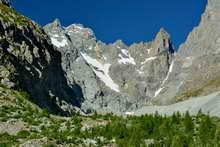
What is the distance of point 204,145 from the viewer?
53.5 metres

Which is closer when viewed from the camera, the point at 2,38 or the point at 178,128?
the point at 178,128

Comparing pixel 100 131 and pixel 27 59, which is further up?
pixel 27 59

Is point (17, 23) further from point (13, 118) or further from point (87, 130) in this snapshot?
point (87, 130)

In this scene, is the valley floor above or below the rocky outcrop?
below

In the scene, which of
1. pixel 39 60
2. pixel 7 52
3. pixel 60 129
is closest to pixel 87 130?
pixel 60 129

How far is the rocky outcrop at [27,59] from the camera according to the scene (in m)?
Result: 105

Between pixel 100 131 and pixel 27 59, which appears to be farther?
pixel 27 59

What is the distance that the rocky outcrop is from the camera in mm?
104750

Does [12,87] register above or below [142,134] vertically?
above

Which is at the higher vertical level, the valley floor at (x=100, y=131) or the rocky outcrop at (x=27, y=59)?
the rocky outcrop at (x=27, y=59)

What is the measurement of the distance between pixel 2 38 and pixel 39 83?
14.8 meters

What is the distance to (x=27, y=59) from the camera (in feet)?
402

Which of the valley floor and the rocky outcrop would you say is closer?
the valley floor

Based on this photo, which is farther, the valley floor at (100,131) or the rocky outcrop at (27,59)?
the rocky outcrop at (27,59)
